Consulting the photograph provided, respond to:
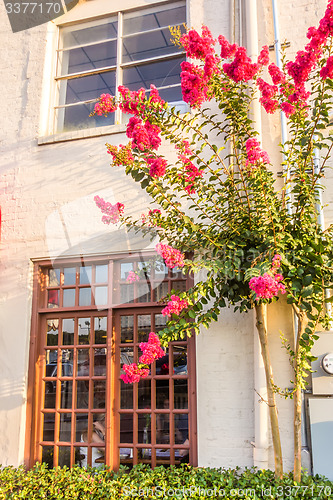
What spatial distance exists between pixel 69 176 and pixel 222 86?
238cm

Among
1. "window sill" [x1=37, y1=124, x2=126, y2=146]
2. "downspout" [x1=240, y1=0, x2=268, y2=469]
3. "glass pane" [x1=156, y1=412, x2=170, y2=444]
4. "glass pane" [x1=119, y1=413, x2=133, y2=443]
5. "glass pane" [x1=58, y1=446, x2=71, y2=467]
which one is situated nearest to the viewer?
"downspout" [x1=240, y1=0, x2=268, y2=469]

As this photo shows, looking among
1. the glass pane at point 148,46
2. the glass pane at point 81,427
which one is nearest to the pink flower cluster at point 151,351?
the glass pane at point 81,427

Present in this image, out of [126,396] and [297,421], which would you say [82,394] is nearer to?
[126,396]

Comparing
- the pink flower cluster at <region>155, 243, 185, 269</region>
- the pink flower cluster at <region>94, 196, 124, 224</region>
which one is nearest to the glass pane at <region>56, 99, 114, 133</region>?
the pink flower cluster at <region>94, 196, 124, 224</region>

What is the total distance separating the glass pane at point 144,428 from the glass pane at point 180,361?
1.82ft

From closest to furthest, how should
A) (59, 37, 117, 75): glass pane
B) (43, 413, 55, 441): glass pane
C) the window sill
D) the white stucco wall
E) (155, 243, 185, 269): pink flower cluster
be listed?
1. (155, 243, 185, 269): pink flower cluster
2. the white stucco wall
3. (43, 413, 55, 441): glass pane
4. the window sill
5. (59, 37, 117, 75): glass pane

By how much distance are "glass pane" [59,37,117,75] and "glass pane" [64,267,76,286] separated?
276 centimetres

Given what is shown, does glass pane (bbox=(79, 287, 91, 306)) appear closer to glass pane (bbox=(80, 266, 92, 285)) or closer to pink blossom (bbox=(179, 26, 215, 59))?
glass pane (bbox=(80, 266, 92, 285))

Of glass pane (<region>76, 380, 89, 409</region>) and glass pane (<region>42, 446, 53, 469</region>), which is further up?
glass pane (<region>76, 380, 89, 409</region>)

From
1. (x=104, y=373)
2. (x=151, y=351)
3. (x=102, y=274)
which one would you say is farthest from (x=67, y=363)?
(x=151, y=351)

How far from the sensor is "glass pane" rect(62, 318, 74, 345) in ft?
17.7

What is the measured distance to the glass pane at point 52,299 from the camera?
5527 millimetres

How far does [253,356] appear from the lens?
15.1 ft

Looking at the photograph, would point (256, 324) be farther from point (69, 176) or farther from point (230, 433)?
point (69, 176)
